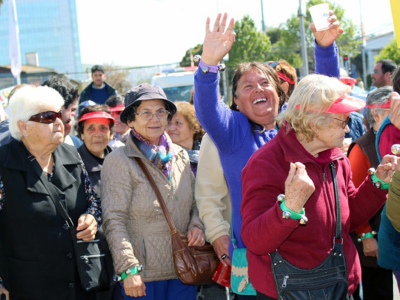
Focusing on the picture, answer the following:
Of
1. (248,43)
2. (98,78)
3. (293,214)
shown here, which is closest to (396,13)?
(293,214)

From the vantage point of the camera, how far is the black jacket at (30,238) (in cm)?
314

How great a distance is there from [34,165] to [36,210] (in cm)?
30

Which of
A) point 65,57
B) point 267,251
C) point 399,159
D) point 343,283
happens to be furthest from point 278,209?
point 65,57

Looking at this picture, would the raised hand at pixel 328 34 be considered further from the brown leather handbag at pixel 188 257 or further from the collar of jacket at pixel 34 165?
the collar of jacket at pixel 34 165

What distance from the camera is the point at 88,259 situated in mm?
3289

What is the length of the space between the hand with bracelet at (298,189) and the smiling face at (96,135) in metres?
2.84

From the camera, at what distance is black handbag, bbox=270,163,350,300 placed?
2.46 meters

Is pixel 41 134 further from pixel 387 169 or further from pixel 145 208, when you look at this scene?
pixel 387 169

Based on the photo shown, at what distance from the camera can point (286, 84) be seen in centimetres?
465

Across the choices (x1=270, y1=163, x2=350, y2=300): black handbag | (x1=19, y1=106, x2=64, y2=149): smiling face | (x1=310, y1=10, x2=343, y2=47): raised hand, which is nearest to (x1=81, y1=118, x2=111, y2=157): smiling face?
(x1=19, y1=106, x2=64, y2=149): smiling face

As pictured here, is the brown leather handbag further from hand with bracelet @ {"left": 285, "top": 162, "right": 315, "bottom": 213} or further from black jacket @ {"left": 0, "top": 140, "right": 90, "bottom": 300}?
hand with bracelet @ {"left": 285, "top": 162, "right": 315, "bottom": 213}

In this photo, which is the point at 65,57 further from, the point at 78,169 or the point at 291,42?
the point at 78,169

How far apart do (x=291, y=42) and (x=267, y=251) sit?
4849cm

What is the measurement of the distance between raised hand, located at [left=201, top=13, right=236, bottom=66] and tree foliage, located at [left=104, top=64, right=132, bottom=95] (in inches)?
2007
